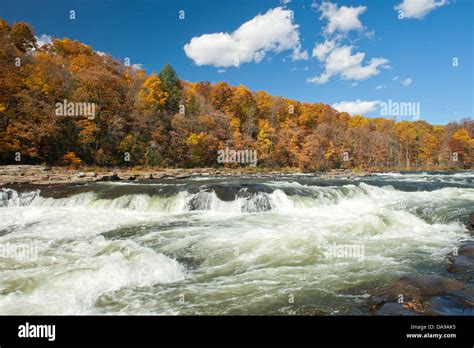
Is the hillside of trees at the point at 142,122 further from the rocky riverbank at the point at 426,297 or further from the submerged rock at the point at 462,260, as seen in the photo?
the submerged rock at the point at 462,260

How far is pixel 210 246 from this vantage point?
10.2 metres

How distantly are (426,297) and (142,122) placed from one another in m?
40.8

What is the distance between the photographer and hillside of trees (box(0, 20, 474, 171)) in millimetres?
30516

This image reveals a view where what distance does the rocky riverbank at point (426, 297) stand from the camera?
16.8 feet

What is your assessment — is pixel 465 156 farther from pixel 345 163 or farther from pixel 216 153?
pixel 216 153

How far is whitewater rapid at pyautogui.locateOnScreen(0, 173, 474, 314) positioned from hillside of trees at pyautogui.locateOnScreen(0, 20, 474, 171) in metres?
15.1

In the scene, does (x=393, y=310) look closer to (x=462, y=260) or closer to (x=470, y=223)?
(x=462, y=260)

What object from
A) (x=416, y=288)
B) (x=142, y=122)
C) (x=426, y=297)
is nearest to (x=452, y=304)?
(x=426, y=297)

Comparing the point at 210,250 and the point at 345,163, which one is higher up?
the point at 345,163
